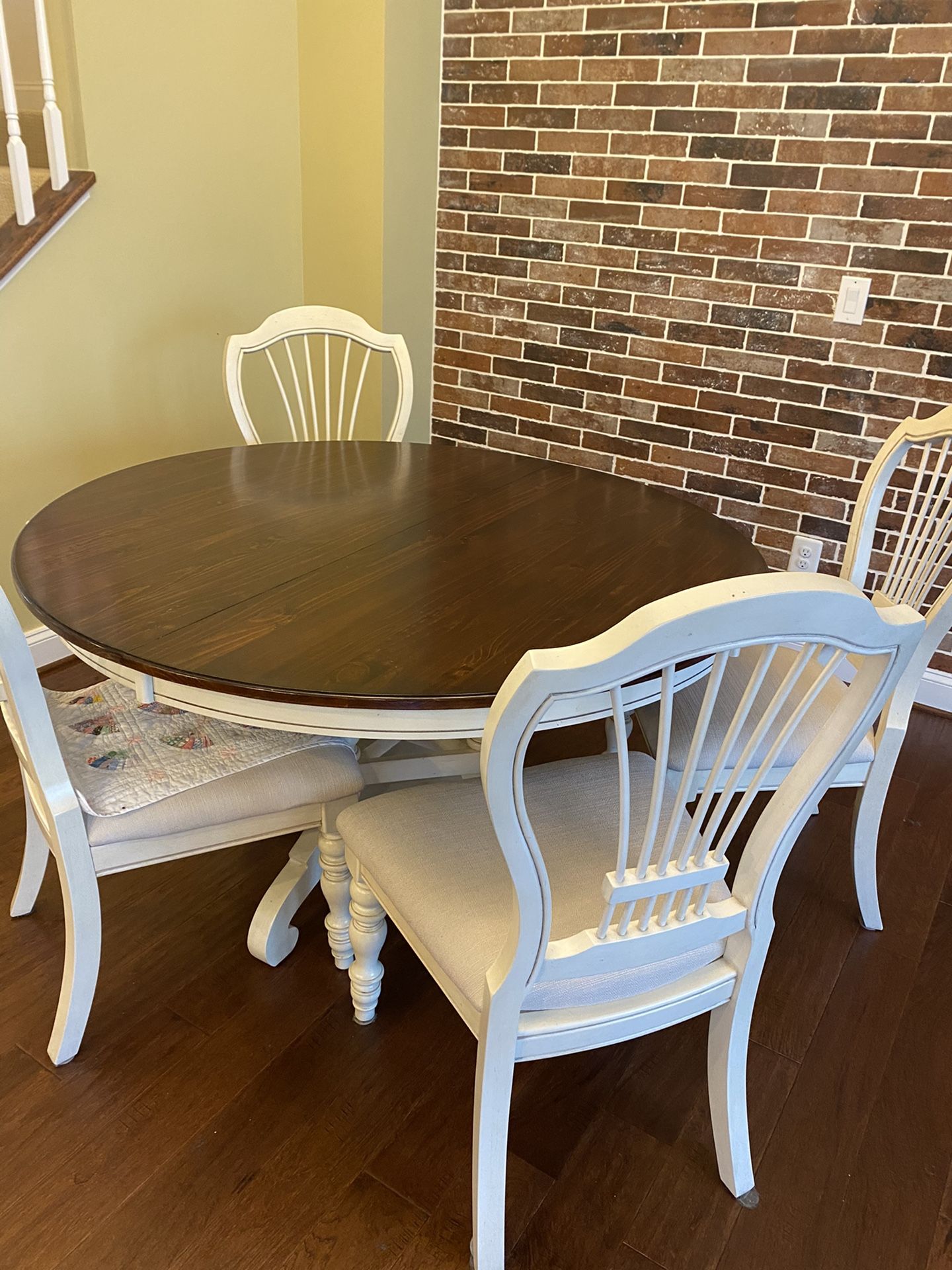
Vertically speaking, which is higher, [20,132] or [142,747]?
[20,132]

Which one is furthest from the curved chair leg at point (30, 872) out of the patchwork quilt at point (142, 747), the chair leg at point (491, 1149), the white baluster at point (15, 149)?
the white baluster at point (15, 149)

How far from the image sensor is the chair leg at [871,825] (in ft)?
5.77

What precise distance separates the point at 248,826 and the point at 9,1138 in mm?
553

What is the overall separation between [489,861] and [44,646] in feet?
6.00

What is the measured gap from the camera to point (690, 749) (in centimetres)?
101

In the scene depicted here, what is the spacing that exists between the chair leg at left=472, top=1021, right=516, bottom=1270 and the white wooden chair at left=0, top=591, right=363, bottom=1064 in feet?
→ 1.59

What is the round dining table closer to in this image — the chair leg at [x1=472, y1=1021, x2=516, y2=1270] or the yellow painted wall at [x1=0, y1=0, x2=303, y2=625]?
the chair leg at [x1=472, y1=1021, x2=516, y2=1270]

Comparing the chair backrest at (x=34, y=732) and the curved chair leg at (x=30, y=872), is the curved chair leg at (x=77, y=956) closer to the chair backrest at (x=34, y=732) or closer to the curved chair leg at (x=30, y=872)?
the chair backrest at (x=34, y=732)

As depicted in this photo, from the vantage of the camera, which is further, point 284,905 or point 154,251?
point 154,251

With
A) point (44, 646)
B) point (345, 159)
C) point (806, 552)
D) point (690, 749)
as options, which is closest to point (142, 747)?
point (690, 749)

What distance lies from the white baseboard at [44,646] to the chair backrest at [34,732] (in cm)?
133

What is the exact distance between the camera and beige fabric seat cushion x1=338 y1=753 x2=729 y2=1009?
1173mm

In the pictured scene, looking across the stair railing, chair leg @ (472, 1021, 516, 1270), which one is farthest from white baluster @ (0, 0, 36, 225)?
chair leg @ (472, 1021, 516, 1270)

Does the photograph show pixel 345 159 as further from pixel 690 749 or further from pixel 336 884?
pixel 690 749
